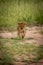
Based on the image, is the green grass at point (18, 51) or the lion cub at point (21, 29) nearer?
the green grass at point (18, 51)

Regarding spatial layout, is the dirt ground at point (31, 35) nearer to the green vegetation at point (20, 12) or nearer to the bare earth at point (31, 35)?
the bare earth at point (31, 35)

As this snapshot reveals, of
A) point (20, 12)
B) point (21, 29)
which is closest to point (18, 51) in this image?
point (21, 29)

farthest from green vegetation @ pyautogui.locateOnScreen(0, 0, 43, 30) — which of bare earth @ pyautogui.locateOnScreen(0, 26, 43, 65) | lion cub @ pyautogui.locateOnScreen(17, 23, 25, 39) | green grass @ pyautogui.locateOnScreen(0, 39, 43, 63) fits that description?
green grass @ pyautogui.locateOnScreen(0, 39, 43, 63)

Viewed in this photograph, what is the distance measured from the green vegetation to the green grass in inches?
30.5

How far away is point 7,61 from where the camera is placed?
2455 millimetres

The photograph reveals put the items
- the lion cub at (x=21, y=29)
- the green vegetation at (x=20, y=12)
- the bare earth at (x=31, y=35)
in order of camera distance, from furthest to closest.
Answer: the green vegetation at (x=20, y=12) < the lion cub at (x=21, y=29) < the bare earth at (x=31, y=35)

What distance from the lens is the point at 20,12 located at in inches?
155

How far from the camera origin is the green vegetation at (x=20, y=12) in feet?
12.6

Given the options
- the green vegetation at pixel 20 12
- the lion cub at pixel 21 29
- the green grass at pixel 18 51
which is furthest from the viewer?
the green vegetation at pixel 20 12

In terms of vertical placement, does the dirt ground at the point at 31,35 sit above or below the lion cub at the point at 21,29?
below

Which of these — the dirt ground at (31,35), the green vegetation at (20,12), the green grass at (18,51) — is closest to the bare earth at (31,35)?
the dirt ground at (31,35)

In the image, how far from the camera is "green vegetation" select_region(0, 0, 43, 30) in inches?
151

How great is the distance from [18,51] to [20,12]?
132 cm

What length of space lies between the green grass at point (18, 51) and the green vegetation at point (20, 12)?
2.54 ft
